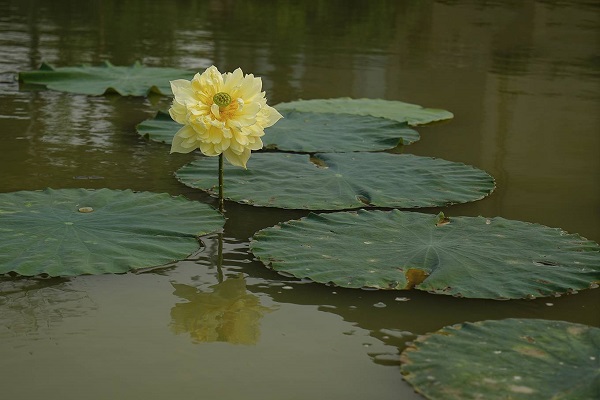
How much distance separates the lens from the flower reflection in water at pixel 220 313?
2.08m

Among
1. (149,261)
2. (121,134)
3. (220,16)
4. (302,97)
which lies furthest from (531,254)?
(220,16)

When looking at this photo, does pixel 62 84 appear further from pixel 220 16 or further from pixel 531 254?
pixel 220 16

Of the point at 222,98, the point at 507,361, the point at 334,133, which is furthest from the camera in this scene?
the point at 334,133

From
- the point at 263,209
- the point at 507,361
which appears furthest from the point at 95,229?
the point at 507,361

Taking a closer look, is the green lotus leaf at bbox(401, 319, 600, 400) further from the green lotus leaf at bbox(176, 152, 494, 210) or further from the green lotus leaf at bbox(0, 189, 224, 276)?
the green lotus leaf at bbox(176, 152, 494, 210)

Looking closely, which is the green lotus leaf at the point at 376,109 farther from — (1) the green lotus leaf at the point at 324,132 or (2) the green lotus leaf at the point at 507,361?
(2) the green lotus leaf at the point at 507,361

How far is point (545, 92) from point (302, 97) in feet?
4.48

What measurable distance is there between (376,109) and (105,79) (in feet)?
4.62

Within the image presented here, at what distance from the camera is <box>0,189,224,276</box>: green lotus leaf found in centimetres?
233

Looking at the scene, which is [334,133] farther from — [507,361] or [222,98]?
[507,361]

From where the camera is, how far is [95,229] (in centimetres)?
251

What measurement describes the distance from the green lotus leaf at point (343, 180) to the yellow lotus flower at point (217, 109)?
0.27m

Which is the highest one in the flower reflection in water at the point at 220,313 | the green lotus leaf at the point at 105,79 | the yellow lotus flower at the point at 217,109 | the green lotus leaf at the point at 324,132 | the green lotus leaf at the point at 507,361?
the yellow lotus flower at the point at 217,109

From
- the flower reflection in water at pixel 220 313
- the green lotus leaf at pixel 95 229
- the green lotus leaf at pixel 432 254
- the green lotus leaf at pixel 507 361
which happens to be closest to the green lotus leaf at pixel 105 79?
the green lotus leaf at pixel 95 229
